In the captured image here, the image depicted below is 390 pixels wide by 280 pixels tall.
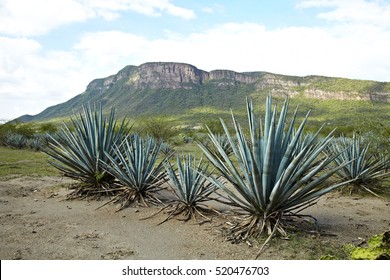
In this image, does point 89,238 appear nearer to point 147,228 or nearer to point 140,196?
→ point 147,228

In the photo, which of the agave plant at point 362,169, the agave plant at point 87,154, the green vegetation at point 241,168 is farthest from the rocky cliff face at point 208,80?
the agave plant at point 87,154

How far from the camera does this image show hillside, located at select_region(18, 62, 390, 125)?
301 feet

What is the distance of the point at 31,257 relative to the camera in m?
4.46

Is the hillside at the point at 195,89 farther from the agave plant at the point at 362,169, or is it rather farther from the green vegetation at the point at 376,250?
the green vegetation at the point at 376,250

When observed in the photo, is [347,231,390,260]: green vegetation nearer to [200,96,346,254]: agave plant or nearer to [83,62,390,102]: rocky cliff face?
[200,96,346,254]: agave plant

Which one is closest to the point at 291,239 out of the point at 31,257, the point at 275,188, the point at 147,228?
the point at 275,188

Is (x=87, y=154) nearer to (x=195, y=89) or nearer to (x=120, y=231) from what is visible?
(x=120, y=231)

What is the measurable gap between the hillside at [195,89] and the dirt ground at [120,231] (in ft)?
233

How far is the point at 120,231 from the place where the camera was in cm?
571

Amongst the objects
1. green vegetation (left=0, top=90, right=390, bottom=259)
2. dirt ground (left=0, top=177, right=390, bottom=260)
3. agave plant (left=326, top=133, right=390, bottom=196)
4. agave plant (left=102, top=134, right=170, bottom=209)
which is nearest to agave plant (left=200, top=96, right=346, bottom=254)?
green vegetation (left=0, top=90, right=390, bottom=259)

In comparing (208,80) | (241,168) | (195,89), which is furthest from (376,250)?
(208,80)

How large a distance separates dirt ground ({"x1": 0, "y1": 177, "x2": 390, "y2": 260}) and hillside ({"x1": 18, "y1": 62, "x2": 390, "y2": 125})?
71.0m

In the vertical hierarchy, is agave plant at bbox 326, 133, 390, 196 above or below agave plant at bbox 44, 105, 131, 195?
below

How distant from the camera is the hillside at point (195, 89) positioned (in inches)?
3607
